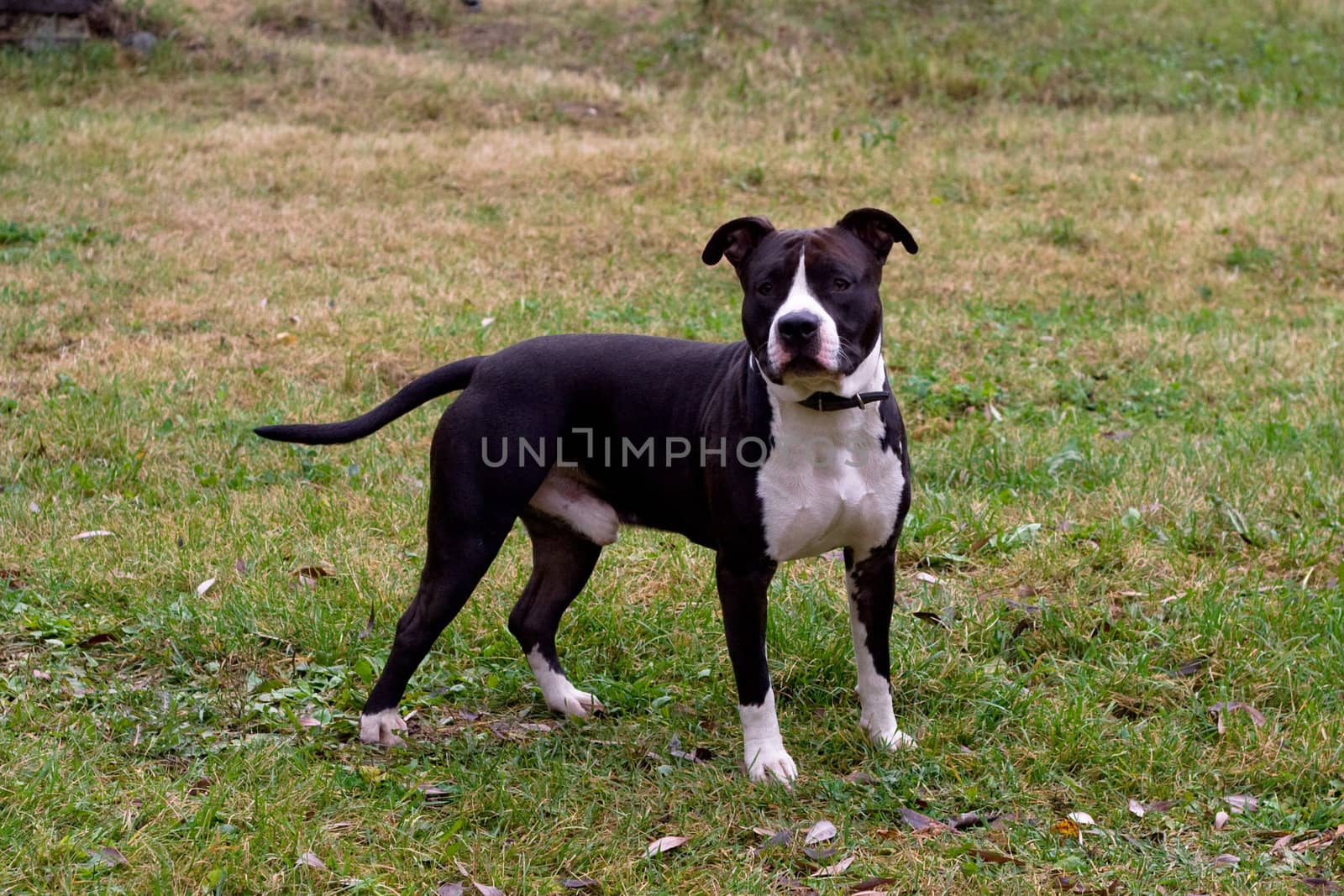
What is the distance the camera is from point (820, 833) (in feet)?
12.2

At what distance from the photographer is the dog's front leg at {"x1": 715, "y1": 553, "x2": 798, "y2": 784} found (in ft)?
12.7

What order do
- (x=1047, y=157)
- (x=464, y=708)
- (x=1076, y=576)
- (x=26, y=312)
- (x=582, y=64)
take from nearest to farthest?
(x=464, y=708), (x=1076, y=576), (x=26, y=312), (x=1047, y=157), (x=582, y=64)

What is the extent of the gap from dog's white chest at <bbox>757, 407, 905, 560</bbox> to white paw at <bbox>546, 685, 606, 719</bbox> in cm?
99

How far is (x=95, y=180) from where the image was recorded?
36.9 ft

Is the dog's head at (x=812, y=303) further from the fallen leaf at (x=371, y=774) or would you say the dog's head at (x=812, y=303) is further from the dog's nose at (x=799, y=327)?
the fallen leaf at (x=371, y=774)

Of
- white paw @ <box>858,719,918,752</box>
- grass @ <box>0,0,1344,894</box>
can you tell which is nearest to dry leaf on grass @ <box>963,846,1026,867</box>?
grass @ <box>0,0,1344,894</box>

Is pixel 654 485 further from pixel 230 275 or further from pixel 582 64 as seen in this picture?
pixel 582 64

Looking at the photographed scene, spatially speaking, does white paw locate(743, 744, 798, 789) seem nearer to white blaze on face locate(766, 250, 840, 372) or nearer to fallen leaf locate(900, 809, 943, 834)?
fallen leaf locate(900, 809, 943, 834)

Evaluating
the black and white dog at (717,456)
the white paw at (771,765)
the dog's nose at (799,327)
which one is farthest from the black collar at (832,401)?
the white paw at (771,765)

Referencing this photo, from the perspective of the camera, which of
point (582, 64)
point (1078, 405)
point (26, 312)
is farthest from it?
point (582, 64)

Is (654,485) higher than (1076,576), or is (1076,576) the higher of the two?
(654,485)

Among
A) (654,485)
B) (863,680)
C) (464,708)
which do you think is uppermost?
(654,485)

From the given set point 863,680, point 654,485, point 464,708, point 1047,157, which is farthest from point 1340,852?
point 1047,157

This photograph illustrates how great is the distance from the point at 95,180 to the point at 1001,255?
718cm
